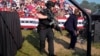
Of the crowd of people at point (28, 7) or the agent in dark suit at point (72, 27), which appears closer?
the agent in dark suit at point (72, 27)

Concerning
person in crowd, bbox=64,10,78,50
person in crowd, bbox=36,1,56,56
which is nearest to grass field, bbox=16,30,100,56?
person in crowd, bbox=64,10,78,50

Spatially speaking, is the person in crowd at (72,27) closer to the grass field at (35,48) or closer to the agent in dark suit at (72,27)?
the agent in dark suit at (72,27)

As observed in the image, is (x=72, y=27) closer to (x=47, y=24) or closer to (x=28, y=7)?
(x=47, y=24)

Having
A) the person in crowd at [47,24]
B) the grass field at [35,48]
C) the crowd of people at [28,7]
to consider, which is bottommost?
the grass field at [35,48]

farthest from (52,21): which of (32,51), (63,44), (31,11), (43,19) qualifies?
(31,11)

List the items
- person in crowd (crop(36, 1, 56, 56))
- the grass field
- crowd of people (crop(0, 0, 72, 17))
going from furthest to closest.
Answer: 1. crowd of people (crop(0, 0, 72, 17))
2. the grass field
3. person in crowd (crop(36, 1, 56, 56))

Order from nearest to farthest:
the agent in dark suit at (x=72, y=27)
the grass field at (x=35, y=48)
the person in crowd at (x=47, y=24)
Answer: the person in crowd at (x=47, y=24) < the grass field at (x=35, y=48) < the agent in dark suit at (x=72, y=27)

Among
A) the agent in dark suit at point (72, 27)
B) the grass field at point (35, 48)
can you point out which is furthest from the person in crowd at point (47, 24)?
the agent in dark suit at point (72, 27)

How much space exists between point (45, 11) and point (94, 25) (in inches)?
163

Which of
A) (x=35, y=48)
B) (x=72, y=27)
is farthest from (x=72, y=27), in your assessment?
(x=35, y=48)

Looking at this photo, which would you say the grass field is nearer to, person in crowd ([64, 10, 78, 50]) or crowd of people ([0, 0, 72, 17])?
person in crowd ([64, 10, 78, 50])

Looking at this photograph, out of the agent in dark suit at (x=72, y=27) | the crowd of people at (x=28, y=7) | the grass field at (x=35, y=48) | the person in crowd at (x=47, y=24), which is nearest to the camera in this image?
the person in crowd at (x=47, y=24)

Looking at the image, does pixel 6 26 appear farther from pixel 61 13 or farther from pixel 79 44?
pixel 61 13

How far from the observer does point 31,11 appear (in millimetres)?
21656
